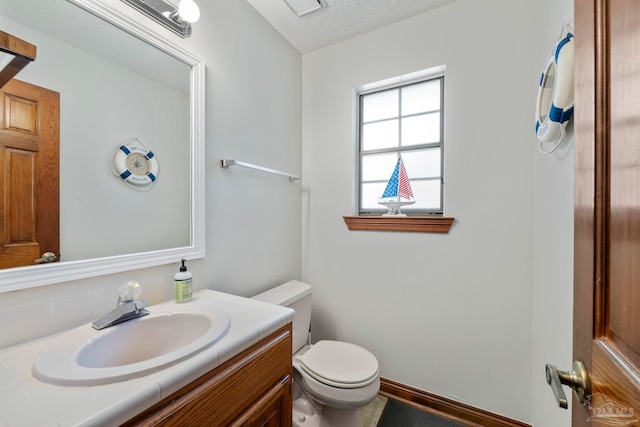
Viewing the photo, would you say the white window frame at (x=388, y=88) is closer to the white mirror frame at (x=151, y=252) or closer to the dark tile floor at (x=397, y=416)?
the white mirror frame at (x=151, y=252)

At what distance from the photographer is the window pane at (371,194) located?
5.96 ft

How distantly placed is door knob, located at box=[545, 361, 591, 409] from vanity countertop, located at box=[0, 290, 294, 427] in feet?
2.41

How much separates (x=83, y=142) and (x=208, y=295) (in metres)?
0.73

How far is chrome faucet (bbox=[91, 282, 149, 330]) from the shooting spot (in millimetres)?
818

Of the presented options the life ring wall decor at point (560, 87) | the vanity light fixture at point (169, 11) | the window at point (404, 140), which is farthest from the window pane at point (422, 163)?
the vanity light fixture at point (169, 11)

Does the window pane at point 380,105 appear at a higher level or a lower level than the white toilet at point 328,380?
higher

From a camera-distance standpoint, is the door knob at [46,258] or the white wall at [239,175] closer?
the door knob at [46,258]

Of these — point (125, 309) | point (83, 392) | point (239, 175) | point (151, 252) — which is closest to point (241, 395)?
point (83, 392)

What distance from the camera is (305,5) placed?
1476mm

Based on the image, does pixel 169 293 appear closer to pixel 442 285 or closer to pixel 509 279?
pixel 442 285

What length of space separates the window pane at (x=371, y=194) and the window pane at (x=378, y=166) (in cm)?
4

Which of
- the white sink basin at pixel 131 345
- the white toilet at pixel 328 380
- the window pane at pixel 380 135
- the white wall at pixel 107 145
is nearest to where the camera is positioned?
the white sink basin at pixel 131 345

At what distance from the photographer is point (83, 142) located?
2.88 ft

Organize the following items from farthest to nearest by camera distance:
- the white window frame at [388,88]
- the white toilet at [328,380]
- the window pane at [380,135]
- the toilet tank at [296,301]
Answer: the window pane at [380,135] < the white window frame at [388,88] < the toilet tank at [296,301] < the white toilet at [328,380]
